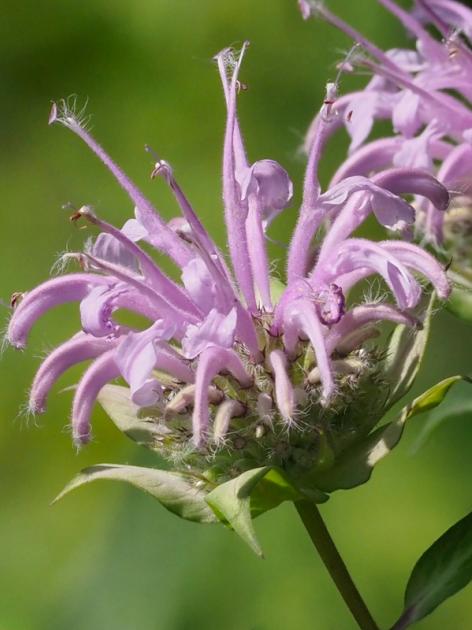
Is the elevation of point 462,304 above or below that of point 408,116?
below

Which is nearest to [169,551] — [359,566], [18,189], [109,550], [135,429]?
[109,550]

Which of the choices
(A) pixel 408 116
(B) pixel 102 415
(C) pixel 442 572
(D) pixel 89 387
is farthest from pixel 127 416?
(B) pixel 102 415

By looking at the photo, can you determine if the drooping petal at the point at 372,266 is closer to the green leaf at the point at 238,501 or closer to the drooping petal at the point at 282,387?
the drooping petal at the point at 282,387

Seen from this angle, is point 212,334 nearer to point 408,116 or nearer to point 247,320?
point 247,320

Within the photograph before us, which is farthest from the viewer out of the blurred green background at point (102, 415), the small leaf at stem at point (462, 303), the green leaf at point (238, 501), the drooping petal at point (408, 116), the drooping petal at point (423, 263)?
the blurred green background at point (102, 415)

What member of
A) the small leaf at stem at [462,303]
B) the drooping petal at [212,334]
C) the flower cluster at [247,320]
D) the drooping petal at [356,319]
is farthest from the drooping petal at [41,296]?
the small leaf at stem at [462,303]

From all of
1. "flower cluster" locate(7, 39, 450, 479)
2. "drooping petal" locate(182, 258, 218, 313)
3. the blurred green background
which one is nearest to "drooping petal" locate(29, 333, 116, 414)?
"flower cluster" locate(7, 39, 450, 479)

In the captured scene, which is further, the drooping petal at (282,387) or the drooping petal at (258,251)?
the drooping petal at (258,251)
